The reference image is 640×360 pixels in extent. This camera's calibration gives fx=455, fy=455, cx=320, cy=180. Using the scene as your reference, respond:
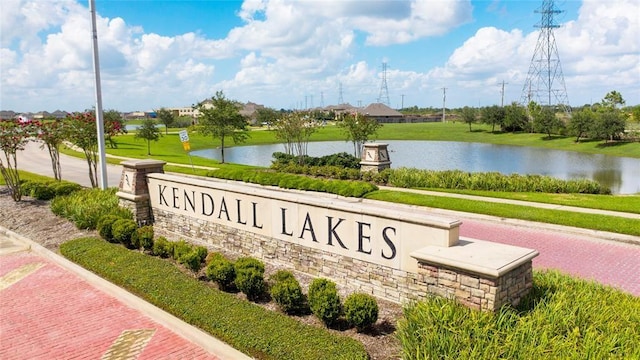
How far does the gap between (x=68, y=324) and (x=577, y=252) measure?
940 cm

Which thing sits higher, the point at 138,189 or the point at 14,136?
the point at 14,136

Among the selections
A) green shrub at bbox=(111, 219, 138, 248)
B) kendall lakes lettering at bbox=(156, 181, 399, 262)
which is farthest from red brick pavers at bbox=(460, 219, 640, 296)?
green shrub at bbox=(111, 219, 138, 248)

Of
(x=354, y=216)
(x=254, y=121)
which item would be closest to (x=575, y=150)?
(x=354, y=216)

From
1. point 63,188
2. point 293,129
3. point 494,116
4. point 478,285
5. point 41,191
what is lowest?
point 41,191

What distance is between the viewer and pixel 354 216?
293 inches

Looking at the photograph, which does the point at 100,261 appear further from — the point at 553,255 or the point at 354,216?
the point at 553,255

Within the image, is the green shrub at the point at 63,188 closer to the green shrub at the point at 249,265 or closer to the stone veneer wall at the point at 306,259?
the stone veneer wall at the point at 306,259

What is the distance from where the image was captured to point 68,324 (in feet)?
→ 22.1

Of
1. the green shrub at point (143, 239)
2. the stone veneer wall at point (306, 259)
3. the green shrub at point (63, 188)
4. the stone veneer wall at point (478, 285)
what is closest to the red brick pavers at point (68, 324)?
the green shrub at point (143, 239)

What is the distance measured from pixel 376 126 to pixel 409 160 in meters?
11.7

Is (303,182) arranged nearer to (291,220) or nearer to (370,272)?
(291,220)

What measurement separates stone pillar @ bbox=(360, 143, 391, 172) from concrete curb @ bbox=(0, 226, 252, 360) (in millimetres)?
13059

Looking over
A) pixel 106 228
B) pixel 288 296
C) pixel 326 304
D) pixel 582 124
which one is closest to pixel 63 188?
pixel 106 228

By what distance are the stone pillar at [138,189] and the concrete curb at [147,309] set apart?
2193 millimetres
